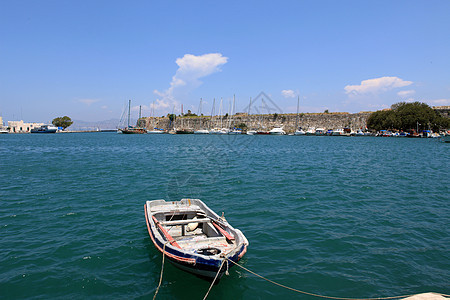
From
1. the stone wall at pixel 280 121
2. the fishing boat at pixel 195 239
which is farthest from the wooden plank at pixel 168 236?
the stone wall at pixel 280 121

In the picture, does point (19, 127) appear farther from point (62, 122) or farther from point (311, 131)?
point (311, 131)

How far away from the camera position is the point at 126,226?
11.6 meters

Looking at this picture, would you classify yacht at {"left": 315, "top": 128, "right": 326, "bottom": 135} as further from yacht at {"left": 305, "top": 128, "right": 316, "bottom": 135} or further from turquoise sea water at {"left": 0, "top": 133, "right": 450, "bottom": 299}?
turquoise sea water at {"left": 0, "top": 133, "right": 450, "bottom": 299}

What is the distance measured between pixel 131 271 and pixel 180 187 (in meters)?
11.0

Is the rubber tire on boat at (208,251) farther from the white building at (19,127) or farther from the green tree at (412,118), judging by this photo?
the white building at (19,127)

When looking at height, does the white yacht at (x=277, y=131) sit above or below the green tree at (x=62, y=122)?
below

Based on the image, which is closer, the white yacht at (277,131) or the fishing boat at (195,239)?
the fishing boat at (195,239)

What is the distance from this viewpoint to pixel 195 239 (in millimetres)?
Result: 8633

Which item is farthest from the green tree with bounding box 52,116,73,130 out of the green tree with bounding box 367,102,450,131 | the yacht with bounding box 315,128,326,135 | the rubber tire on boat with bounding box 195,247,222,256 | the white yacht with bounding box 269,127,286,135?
the rubber tire on boat with bounding box 195,247,222,256

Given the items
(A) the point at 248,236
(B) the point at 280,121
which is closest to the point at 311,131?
(B) the point at 280,121

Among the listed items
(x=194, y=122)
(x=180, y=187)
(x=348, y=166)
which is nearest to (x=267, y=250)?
(x=180, y=187)

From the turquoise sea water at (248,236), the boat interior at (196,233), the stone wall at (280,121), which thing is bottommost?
the turquoise sea water at (248,236)

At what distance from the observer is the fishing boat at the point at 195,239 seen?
6.88 meters

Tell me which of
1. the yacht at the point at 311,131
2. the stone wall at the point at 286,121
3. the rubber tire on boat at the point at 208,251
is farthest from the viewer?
the yacht at the point at 311,131
